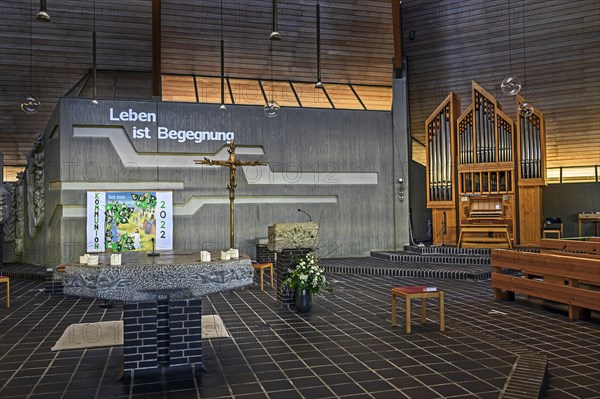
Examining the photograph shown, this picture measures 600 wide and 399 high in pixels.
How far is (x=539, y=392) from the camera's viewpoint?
382 cm

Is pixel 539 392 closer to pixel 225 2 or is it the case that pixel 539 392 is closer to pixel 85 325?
pixel 85 325

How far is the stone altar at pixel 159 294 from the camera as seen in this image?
418 cm

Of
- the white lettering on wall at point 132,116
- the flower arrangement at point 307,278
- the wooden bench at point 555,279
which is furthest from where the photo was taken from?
the white lettering on wall at point 132,116

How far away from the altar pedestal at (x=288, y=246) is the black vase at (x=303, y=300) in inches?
15.9

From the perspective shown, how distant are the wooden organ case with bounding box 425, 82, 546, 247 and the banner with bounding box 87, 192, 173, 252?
6877 mm

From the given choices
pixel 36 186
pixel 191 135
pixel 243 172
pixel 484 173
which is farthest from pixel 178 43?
pixel 484 173

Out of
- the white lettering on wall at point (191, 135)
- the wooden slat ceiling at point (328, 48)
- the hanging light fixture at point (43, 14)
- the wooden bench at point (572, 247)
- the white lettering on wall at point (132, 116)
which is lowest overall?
the wooden bench at point (572, 247)

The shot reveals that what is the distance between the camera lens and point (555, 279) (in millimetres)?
7113

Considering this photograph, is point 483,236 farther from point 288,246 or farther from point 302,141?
point 288,246

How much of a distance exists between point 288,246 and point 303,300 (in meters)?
0.94

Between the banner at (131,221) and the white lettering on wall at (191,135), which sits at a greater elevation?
the white lettering on wall at (191,135)

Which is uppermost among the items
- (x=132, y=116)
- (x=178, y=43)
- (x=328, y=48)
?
(x=328, y=48)

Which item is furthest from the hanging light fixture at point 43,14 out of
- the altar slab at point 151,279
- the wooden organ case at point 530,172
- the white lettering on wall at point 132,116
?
the wooden organ case at point 530,172

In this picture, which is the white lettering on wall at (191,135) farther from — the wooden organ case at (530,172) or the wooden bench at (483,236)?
the wooden organ case at (530,172)
